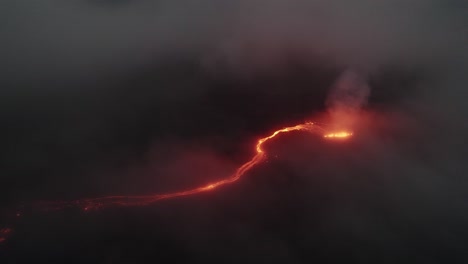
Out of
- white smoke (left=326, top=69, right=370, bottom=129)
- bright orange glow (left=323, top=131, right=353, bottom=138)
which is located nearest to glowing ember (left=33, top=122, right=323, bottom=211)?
bright orange glow (left=323, top=131, right=353, bottom=138)

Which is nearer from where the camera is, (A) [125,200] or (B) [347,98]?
(A) [125,200]

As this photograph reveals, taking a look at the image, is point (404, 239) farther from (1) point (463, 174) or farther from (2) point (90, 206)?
(2) point (90, 206)

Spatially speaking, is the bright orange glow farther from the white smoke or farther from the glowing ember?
the glowing ember

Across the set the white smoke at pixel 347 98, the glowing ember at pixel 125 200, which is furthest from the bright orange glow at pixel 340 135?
the glowing ember at pixel 125 200

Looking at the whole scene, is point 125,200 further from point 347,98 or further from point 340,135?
point 347,98

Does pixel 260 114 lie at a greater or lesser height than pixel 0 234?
greater

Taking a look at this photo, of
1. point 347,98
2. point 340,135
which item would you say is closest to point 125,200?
point 340,135

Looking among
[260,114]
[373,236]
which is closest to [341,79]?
[260,114]

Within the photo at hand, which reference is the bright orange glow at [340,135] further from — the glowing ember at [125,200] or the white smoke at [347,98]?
the glowing ember at [125,200]

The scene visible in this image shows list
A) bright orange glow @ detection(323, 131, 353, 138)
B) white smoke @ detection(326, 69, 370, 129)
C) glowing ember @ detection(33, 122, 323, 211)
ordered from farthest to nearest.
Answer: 1. white smoke @ detection(326, 69, 370, 129)
2. bright orange glow @ detection(323, 131, 353, 138)
3. glowing ember @ detection(33, 122, 323, 211)

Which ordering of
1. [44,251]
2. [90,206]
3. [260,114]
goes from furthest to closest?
[260,114]
[90,206]
[44,251]

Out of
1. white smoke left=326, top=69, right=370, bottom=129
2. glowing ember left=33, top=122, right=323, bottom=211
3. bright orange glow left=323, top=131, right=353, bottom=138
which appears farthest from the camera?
white smoke left=326, top=69, right=370, bottom=129
